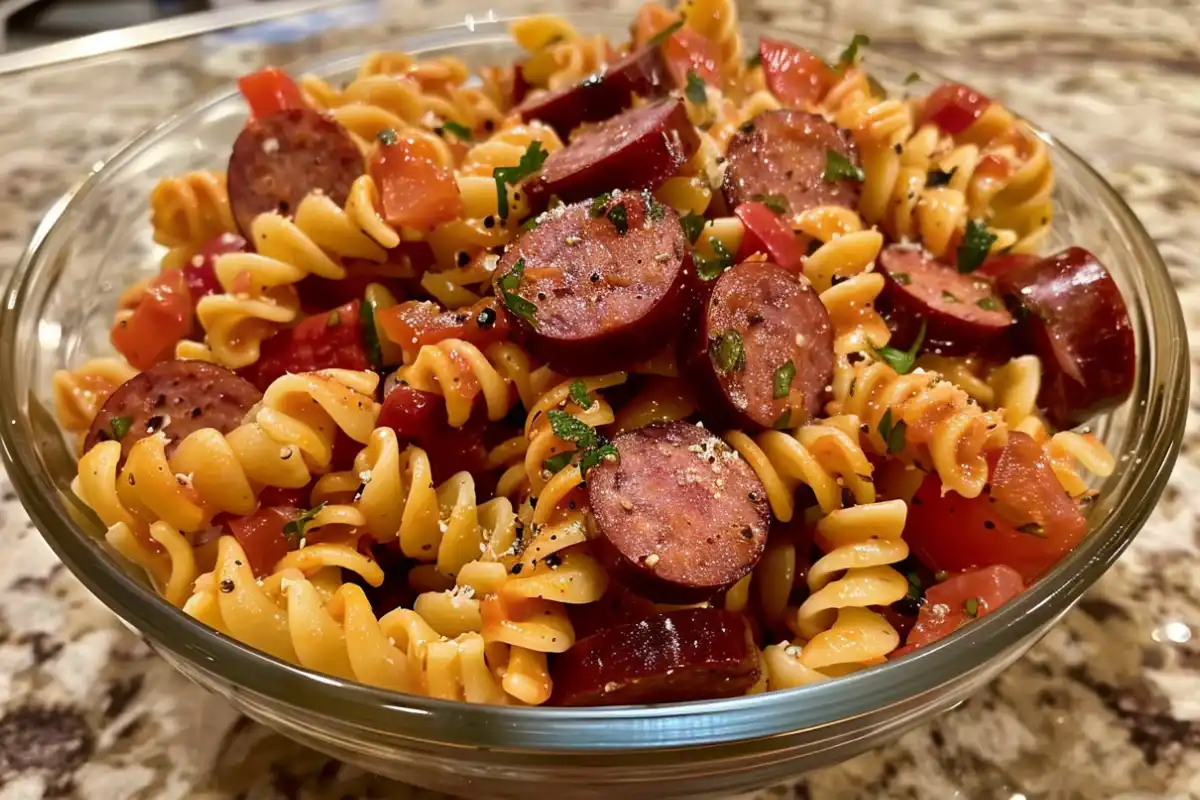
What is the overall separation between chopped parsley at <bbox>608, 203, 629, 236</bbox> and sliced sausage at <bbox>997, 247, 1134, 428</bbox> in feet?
2.28

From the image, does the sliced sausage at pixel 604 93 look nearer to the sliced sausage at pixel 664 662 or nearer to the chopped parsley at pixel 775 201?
the chopped parsley at pixel 775 201

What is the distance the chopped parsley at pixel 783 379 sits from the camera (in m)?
1.45

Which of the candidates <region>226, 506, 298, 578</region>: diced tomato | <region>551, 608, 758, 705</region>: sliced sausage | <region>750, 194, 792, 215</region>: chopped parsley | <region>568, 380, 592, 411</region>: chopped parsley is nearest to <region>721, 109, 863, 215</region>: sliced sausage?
<region>750, 194, 792, 215</region>: chopped parsley

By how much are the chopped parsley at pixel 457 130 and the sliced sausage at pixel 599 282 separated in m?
0.52

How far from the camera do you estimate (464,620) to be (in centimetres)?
136

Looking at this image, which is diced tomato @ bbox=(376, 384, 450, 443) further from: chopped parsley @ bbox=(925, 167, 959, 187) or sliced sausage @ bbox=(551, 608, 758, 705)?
chopped parsley @ bbox=(925, 167, 959, 187)

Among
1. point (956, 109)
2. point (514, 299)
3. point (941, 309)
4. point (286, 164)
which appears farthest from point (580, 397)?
point (956, 109)

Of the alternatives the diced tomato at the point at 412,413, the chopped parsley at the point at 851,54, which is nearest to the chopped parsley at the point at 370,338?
the diced tomato at the point at 412,413

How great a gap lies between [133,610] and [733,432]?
0.80 metres

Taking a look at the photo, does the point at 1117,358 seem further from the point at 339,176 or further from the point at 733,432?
the point at 339,176

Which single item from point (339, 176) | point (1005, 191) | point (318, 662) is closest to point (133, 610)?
point (318, 662)

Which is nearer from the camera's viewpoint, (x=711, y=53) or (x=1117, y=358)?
(x=1117, y=358)

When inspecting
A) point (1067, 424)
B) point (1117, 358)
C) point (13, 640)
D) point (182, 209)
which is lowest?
point (13, 640)

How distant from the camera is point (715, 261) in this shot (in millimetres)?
1590
